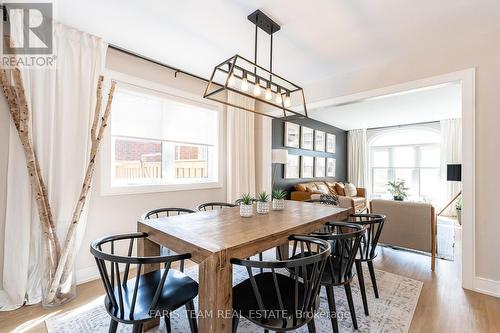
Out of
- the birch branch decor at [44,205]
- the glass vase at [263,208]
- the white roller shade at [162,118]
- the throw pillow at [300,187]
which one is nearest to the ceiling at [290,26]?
the white roller shade at [162,118]

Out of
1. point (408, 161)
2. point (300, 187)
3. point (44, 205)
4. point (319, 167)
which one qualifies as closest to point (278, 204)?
point (44, 205)

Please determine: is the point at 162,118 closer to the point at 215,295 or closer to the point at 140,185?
the point at 140,185

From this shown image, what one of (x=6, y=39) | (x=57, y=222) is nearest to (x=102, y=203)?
(x=57, y=222)

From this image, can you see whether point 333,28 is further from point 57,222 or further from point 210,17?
point 57,222

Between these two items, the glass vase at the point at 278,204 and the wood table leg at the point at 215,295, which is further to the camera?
the glass vase at the point at 278,204

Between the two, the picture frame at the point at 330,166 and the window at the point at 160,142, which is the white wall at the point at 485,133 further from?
the picture frame at the point at 330,166

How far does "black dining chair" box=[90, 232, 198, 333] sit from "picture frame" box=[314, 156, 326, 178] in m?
5.51

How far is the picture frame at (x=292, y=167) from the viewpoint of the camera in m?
5.50

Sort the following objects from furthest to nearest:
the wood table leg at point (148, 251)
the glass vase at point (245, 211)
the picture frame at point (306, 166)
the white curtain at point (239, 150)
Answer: the picture frame at point (306, 166)
the white curtain at point (239, 150)
the glass vase at point (245, 211)
the wood table leg at point (148, 251)

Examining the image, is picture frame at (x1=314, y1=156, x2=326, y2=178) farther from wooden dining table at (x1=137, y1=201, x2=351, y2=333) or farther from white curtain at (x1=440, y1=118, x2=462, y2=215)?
wooden dining table at (x1=137, y1=201, x2=351, y2=333)

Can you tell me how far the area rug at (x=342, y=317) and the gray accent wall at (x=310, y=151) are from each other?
2.65 meters

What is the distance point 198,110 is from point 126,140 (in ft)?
3.84

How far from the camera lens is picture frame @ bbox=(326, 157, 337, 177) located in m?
7.23

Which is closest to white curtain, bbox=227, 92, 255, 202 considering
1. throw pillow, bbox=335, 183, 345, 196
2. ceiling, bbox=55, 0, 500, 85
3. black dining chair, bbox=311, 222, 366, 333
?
ceiling, bbox=55, 0, 500, 85
